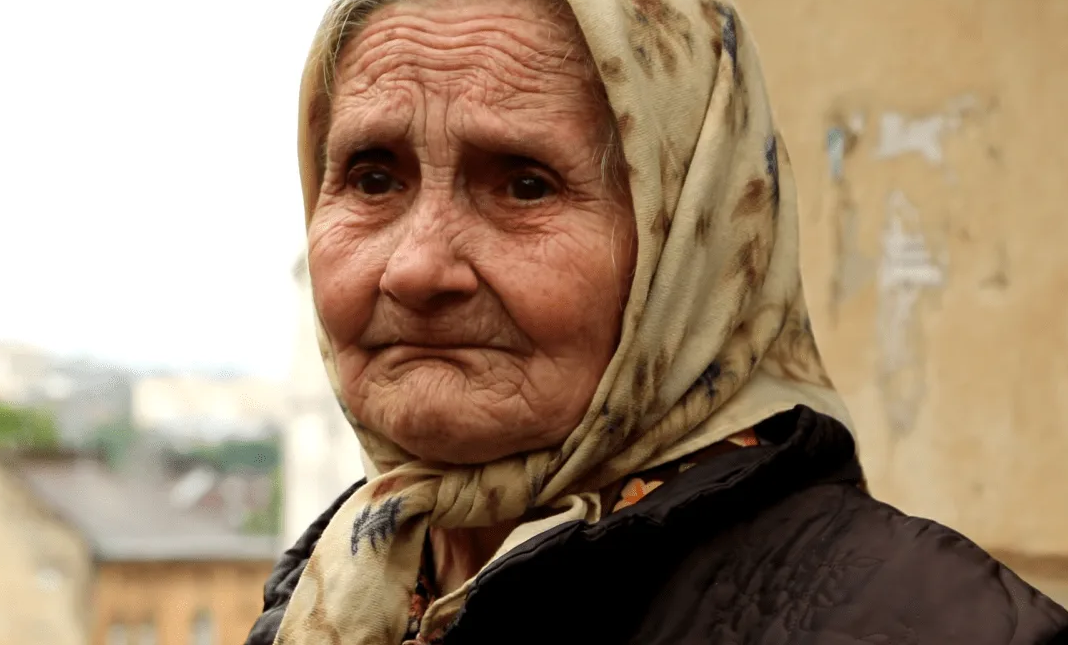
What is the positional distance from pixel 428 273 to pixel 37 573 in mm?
3417

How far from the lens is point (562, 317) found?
1519mm

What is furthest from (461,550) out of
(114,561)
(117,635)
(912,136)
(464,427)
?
(117,635)

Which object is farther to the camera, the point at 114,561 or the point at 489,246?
the point at 114,561

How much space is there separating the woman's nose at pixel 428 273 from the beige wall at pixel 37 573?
3313mm

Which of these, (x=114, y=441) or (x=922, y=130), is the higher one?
(x=922, y=130)

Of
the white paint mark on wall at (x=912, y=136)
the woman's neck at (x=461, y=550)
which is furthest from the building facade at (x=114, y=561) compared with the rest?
the woman's neck at (x=461, y=550)

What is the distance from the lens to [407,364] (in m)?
1.58

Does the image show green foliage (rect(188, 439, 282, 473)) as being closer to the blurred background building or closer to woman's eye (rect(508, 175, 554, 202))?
the blurred background building

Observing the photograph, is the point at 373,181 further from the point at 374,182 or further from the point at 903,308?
the point at 903,308

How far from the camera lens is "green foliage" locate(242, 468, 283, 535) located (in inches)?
168

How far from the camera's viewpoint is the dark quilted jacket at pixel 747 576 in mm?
1303

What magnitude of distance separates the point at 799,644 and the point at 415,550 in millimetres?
512

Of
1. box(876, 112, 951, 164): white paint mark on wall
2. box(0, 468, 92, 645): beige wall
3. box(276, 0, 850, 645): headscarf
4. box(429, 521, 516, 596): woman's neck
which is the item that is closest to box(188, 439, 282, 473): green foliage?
box(0, 468, 92, 645): beige wall

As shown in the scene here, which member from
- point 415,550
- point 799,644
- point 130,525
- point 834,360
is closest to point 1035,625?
point 799,644
